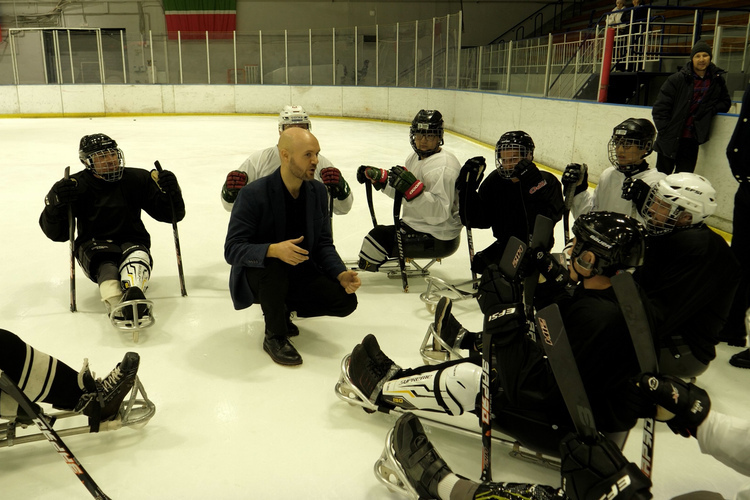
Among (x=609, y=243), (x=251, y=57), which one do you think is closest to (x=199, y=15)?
(x=251, y=57)

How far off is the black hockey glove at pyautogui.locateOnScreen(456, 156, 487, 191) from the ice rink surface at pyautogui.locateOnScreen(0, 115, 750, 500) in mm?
702

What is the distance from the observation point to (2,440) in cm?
215

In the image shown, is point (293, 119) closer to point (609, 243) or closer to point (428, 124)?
point (428, 124)

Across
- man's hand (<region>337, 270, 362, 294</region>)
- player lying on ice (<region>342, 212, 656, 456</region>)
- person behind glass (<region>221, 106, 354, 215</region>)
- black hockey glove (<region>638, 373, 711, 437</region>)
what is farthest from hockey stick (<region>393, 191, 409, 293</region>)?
black hockey glove (<region>638, 373, 711, 437</region>)

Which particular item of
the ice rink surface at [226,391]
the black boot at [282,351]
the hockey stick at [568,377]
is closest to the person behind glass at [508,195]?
the ice rink surface at [226,391]

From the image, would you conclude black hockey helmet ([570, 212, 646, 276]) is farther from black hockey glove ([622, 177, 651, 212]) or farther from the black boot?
the black boot

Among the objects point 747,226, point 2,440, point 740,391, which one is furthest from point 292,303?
point 747,226

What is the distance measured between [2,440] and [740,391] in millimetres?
2940

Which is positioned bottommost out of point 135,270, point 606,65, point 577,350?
point 135,270

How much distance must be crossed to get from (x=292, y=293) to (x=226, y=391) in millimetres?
574

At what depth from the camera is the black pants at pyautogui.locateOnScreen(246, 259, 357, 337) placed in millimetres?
2848

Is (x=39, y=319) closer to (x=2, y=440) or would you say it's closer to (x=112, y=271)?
(x=112, y=271)

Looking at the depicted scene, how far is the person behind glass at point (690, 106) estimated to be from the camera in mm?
5199

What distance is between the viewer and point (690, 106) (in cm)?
523
